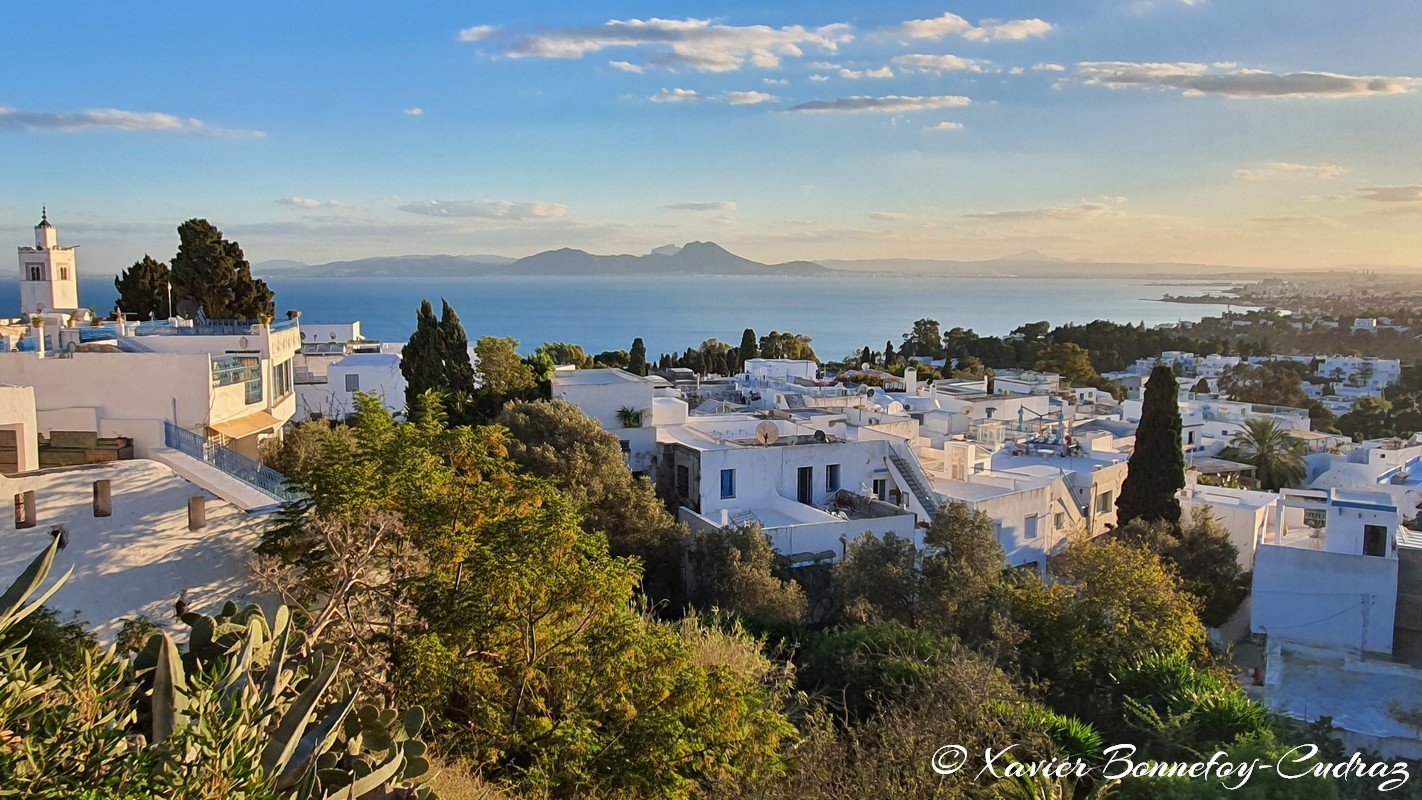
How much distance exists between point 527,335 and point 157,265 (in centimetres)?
10679

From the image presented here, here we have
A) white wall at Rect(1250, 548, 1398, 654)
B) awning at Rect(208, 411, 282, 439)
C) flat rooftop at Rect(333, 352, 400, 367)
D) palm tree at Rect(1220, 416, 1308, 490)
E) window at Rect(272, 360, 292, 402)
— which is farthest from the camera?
palm tree at Rect(1220, 416, 1308, 490)

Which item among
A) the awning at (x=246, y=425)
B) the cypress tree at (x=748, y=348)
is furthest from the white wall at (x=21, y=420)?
the cypress tree at (x=748, y=348)

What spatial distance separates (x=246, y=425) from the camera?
14.0m

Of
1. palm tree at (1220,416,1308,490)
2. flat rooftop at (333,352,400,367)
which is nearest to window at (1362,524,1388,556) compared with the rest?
palm tree at (1220,416,1308,490)

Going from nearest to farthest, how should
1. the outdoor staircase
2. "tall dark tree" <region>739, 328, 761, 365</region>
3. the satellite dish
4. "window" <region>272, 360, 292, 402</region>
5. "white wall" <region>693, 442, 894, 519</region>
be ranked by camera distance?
"window" <region>272, 360, 292, 402</region> → "white wall" <region>693, 442, 894, 519</region> → the satellite dish → the outdoor staircase → "tall dark tree" <region>739, 328, 761, 365</region>

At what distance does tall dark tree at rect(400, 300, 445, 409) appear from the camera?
22.9 metres

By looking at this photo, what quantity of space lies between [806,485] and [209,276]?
14.3 m

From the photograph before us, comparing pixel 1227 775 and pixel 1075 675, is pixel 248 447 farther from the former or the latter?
pixel 1227 775

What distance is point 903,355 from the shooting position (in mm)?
68688
